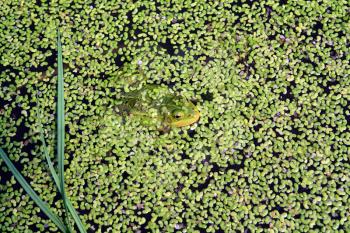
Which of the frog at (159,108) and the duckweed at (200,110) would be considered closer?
the duckweed at (200,110)

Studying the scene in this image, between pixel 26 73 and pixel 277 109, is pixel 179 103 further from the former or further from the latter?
pixel 26 73

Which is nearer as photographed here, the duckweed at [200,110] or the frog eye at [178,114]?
the duckweed at [200,110]

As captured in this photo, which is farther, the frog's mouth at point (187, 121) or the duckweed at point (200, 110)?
the frog's mouth at point (187, 121)

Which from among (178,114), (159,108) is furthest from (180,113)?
(159,108)

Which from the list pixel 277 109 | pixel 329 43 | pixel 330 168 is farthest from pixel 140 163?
pixel 329 43

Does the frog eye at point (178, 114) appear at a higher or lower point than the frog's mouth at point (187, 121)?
higher

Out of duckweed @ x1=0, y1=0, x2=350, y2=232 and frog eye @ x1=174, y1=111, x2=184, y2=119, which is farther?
frog eye @ x1=174, y1=111, x2=184, y2=119

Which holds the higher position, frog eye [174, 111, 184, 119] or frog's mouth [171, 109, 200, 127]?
frog eye [174, 111, 184, 119]
